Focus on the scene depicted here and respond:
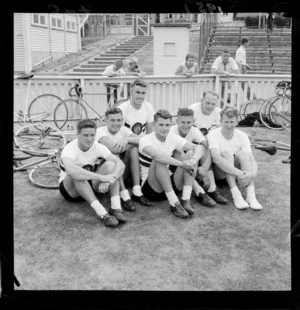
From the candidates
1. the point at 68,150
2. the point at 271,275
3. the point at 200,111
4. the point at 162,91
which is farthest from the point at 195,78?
the point at 271,275

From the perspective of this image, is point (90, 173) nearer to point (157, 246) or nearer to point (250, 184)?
point (157, 246)

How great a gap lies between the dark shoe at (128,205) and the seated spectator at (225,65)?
6.51 feet

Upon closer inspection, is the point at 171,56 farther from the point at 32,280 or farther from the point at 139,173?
the point at 32,280

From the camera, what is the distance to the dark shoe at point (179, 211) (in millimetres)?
3012

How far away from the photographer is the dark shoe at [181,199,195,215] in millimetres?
3071

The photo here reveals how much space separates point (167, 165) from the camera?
10.6ft

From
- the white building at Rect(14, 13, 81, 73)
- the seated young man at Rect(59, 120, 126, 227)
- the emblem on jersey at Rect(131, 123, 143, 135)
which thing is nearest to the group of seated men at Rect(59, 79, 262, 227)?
the seated young man at Rect(59, 120, 126, 227)

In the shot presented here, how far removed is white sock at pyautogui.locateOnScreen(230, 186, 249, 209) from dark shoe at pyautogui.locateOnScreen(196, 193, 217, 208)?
0.56 feet

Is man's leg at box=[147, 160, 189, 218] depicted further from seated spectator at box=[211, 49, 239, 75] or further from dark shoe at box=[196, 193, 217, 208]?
seated spectator at box=[211, 49, 239, 75]

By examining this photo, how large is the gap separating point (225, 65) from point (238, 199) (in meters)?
2.50

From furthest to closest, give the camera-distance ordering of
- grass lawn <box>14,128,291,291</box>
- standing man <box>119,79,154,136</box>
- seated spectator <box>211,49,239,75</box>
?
1. seated spectator <box>211,49,239,75</box>
2. standing man <box>119,79,154,136</box>
3. grass lawn <box>14,128,291,291</box>

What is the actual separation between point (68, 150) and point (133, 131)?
0.94 m
